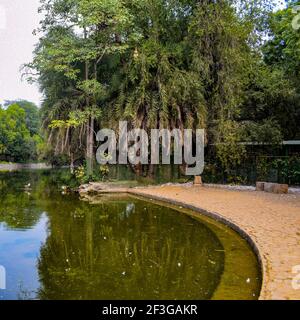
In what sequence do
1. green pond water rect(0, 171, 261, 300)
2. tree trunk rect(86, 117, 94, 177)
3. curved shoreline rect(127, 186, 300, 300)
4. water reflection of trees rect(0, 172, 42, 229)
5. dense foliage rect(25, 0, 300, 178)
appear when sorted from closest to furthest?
1. curved shoreline rect(127, 186, 300, 300)
2. green pond water rect(0, 171, 261, 300)
3. water reflection of trees rect(0, 172, 42, 229)
4. dense foliage rect(25, 0, 300, 178)
5. tree trunk rect(86, 117, 94, 177)

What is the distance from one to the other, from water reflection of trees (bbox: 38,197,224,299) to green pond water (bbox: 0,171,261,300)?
0.04 feet

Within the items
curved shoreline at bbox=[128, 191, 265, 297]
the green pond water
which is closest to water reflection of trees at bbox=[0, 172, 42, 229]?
the green pond water

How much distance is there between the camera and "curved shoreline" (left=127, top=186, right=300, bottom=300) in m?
4.50

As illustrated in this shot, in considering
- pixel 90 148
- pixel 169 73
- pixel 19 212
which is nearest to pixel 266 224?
pixel 19 212

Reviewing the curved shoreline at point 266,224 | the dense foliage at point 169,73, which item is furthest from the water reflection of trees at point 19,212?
the dense foliage at point 169,73

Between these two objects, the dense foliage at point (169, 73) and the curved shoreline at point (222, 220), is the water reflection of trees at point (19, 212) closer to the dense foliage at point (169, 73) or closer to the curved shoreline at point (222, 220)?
the curved shoreline at point (222, 220)

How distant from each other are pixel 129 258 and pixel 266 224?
3221 millimetres

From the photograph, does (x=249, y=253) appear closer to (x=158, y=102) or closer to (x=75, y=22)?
(x=158, y=102)

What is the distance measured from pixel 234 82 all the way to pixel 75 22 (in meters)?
8.16

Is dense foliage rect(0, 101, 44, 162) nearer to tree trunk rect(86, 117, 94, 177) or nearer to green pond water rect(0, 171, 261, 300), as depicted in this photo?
tree trunk rect(86, 117, 94, 177)

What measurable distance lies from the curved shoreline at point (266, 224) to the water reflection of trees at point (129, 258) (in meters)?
0.67
